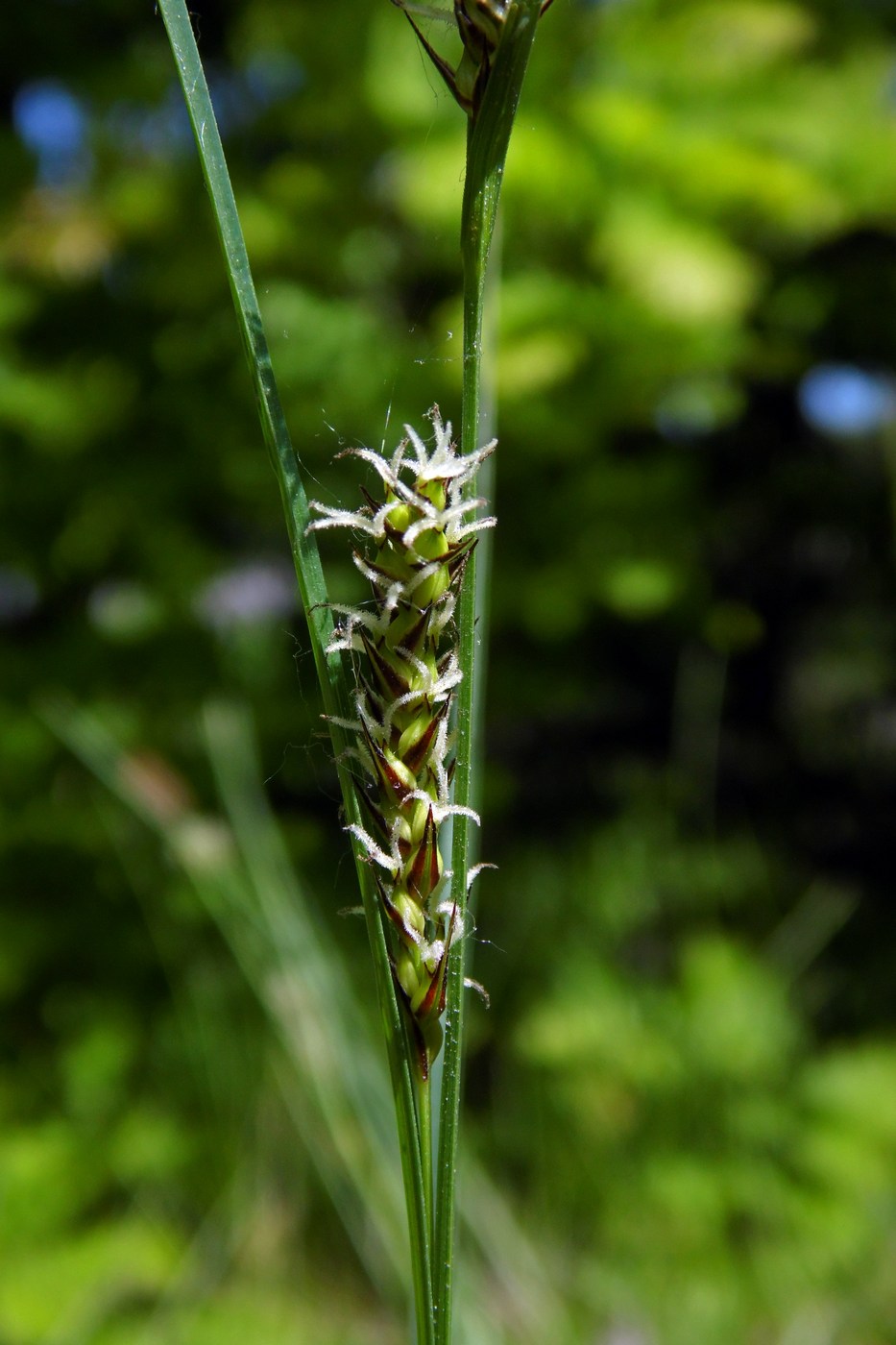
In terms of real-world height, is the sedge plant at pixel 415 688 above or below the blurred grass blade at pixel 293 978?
above

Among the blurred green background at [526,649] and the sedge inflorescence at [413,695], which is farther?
the blurred green background at [526,649]

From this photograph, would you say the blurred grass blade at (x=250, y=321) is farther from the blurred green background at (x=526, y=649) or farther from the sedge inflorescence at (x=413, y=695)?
the blurred green background at (x=526, y=649)

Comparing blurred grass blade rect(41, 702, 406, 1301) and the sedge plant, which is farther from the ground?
the sedge plant

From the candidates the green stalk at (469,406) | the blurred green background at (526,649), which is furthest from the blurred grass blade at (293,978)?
the green stalk at (469,406)

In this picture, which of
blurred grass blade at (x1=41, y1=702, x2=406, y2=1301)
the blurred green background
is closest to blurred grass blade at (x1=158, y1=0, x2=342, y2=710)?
blurred grass blade at (x1=41, y1=702, x2=406, y2=1301)

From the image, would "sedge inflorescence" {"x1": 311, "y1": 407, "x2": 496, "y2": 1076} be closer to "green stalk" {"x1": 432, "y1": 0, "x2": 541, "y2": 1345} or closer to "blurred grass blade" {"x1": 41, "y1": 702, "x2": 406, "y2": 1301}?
"green stalk" {"x1": 432, "y1": 0, "x2": 541, "y2": 1345}

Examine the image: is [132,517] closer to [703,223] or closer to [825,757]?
[703,223]

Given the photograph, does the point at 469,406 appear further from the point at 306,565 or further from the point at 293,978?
the point at 293,978
